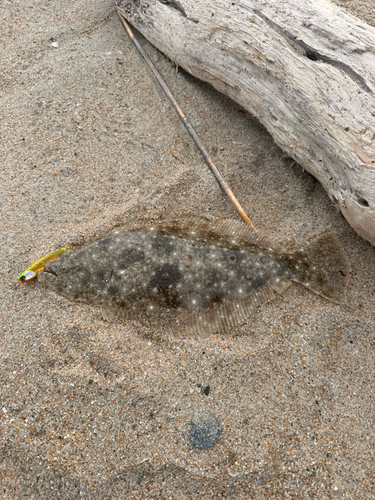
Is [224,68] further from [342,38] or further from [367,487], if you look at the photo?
[367,487]

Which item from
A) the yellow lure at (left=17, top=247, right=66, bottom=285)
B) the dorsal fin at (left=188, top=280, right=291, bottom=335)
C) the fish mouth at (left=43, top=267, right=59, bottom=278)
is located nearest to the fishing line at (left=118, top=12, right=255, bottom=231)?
the dorsal fin at (left=188, top=280, right=291, bottom=335)

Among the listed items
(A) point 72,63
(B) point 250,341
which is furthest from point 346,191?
(A) point 72,63

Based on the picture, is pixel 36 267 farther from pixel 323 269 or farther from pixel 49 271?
pixel 323 269

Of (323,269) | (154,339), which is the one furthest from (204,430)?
(323,269)

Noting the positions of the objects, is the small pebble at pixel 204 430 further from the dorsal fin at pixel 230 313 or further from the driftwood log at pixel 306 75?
the driftwood log at pixel 306 75

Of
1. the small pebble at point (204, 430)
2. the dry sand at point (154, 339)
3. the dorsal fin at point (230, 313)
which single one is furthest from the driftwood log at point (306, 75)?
the small pebble at point (204, 430)

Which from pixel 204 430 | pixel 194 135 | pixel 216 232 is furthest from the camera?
pixel 194 135
